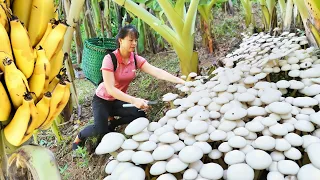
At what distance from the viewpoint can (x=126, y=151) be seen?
2.01 feet

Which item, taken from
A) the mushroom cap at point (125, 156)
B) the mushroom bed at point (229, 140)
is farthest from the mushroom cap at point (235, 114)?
the mushroom cap at point (125, 156)

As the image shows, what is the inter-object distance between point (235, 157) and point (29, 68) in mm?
369

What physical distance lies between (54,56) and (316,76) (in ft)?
2.04

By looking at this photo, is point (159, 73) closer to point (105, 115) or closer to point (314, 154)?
point (105, 115)

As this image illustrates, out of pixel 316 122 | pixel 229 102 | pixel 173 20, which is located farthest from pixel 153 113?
pixel 316 122

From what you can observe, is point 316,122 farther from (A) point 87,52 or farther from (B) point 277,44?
(A) point 87,52

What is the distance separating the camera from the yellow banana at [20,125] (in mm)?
389

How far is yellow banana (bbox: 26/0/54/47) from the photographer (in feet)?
1.42

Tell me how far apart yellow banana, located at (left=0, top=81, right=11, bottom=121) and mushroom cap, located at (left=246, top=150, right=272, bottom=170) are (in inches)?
15.3

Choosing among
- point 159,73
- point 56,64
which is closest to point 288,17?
point 159,73

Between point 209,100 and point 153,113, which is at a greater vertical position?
point 209,100

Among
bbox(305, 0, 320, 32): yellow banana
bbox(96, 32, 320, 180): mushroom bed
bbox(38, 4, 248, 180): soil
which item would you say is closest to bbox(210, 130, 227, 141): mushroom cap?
bbox(96, 32, 320, 180): mushroom bed

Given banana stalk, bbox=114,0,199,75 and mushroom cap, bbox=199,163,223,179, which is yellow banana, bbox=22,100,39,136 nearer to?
mushroom cap, bbox=199,163,223,179

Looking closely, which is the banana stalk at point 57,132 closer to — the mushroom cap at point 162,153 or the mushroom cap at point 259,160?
the mushroom cap at point 162,153
